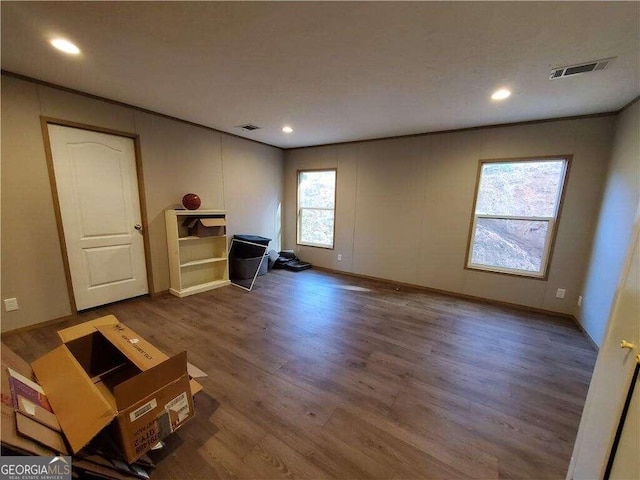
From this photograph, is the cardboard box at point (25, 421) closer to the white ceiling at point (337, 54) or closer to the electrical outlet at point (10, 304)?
the electrical outlet at point (10, 304)

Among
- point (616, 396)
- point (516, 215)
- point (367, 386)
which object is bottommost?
point (367, 386)

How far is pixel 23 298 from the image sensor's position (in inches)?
94.2

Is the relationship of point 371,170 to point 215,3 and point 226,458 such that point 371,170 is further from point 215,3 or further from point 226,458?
point 226,458

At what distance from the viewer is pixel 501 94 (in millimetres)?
2346

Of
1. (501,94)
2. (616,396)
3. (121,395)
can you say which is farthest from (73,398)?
(501,94)

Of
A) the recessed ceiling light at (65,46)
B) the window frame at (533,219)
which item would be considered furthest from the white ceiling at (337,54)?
the window frame at (533,219)

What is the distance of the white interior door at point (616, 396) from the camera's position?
0.81 m

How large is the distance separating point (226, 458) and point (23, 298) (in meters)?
2.68

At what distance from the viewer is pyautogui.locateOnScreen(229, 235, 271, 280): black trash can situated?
161 inches

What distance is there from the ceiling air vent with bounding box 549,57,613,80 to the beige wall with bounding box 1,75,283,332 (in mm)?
3962

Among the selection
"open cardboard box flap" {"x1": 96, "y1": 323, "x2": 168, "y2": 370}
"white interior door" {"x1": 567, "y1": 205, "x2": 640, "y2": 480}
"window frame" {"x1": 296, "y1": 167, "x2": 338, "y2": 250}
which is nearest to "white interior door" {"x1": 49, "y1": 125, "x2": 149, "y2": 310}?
"open cardboard box flap" {"x1": 96, "y1": 323, "x2": 168, "y2": 370}

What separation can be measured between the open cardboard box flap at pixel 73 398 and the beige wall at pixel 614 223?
3604mm

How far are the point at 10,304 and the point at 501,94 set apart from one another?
5.06 meters

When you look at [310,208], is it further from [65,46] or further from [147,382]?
[147,382]
